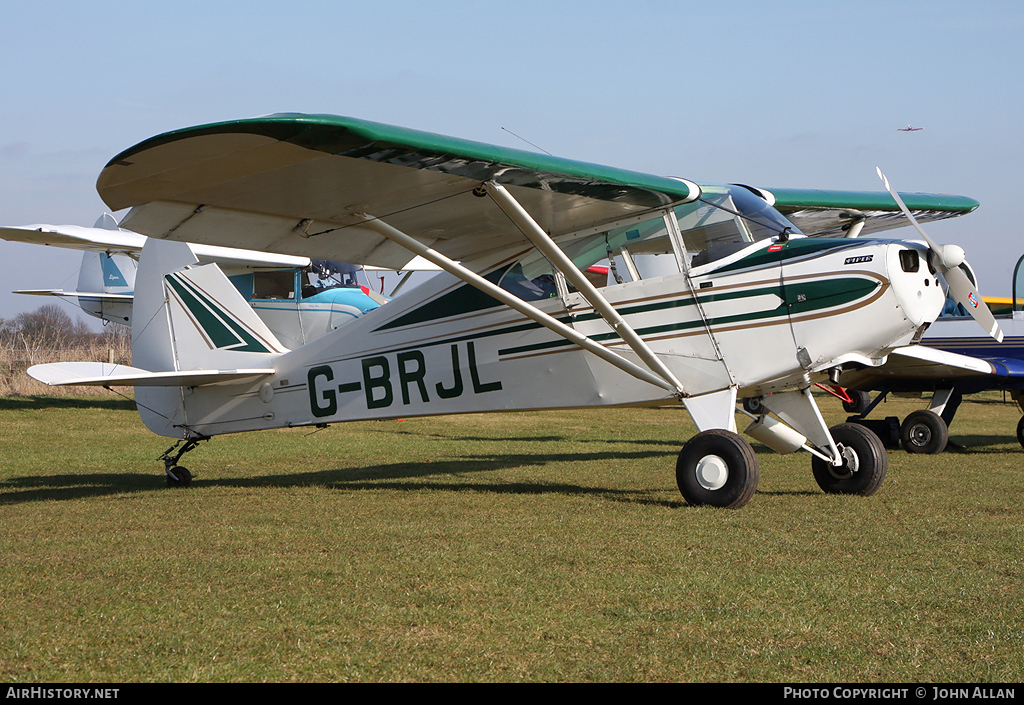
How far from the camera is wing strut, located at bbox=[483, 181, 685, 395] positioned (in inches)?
263

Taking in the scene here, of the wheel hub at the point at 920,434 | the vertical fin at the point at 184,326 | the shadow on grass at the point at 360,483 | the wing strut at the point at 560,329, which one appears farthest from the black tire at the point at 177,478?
the wheel hub at the point at 920,434

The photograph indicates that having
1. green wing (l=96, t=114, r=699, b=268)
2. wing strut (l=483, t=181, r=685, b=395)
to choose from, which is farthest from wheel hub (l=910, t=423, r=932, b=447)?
green wing (l=96, t=114, r=699, b=268)

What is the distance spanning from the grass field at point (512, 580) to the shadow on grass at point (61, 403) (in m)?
11.9

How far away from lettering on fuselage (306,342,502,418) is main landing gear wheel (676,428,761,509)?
2100 millimetres

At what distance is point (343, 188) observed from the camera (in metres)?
6.80

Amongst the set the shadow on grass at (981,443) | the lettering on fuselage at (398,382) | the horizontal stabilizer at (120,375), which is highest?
the horizontal stabilizer at (120,375)

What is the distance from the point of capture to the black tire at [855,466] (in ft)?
25.1

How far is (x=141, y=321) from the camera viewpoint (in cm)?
1041

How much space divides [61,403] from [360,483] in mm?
14849

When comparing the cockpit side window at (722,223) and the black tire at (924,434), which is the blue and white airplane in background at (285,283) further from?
the cockpit side window at (722,223)

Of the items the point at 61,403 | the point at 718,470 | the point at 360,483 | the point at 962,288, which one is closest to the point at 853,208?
the point at 962,288

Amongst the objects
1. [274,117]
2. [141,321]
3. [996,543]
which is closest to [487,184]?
[274,117]

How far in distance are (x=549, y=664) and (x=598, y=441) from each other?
40.8ft

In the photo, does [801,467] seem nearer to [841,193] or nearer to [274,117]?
[841,193]
